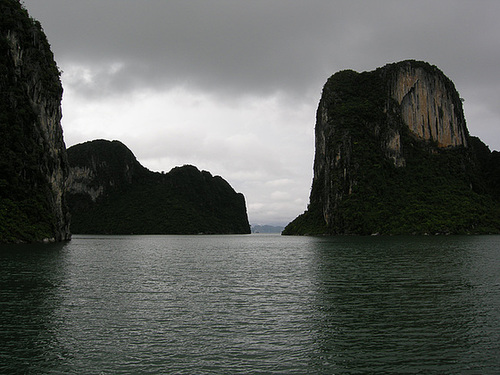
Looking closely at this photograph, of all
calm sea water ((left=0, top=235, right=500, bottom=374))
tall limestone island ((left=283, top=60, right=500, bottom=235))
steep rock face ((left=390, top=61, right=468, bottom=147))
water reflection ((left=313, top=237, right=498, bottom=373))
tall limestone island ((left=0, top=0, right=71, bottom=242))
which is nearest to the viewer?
calm sea water ((left=0, top=235, right=500, bottom=374))

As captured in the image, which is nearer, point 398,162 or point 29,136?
point 29,136

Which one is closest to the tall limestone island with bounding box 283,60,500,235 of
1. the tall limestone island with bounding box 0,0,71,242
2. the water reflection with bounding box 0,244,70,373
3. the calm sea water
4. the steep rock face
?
the steep rock face

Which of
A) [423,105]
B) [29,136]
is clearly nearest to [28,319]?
[29,136]

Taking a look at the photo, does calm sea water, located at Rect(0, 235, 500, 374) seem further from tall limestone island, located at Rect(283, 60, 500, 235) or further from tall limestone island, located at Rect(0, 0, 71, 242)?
tall limestone island, located at Rect(283, 60, 500, 235)

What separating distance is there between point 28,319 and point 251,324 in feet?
30.6

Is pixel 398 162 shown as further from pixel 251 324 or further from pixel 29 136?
pixel 251 324

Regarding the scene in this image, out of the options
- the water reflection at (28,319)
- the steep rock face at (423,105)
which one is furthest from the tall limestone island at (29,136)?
the steep rock face at (423,105)

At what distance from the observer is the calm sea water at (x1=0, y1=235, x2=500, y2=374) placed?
12.0 m

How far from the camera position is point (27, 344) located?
13.7m

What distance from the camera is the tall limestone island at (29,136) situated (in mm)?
67312

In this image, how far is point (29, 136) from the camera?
74688mm

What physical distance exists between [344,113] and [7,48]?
331 ft

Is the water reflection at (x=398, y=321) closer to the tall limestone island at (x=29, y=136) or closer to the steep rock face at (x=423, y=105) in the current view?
the tall limestone island at (x=29, y=136)

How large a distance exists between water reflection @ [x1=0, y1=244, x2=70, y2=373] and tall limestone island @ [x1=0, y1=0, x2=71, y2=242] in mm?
41135
